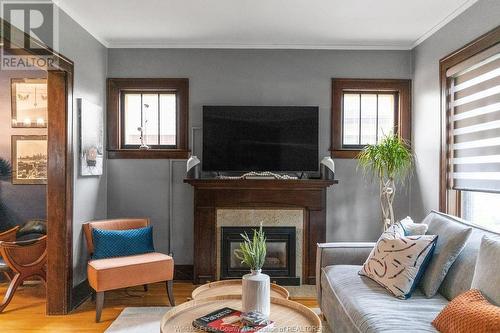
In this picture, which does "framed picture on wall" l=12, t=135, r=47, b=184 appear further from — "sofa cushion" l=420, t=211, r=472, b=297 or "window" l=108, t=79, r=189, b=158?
"sofa cushion" l=420, t=211, r=472, b=297

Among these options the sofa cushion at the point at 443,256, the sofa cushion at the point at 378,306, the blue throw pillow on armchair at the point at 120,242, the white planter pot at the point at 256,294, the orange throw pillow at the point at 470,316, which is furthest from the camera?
the blue throw pillow on armchair at the point at 120,242

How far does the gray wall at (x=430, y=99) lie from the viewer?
331 cm

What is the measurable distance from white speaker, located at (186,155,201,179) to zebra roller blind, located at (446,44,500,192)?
246cm

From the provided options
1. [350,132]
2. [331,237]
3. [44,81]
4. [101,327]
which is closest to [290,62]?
[350,132]

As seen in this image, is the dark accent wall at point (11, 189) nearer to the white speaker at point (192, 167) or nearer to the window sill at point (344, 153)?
the white speaker at point (192, 167)

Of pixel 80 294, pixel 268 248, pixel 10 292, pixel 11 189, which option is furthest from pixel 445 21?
pixel 11 189

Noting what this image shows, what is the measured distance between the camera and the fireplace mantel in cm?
419

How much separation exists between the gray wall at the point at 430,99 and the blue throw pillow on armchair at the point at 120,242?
9.32ft

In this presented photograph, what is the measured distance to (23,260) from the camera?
359 centimetres

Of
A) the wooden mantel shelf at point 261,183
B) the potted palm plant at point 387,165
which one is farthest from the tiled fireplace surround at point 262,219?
the potted palm plant at point 387,165

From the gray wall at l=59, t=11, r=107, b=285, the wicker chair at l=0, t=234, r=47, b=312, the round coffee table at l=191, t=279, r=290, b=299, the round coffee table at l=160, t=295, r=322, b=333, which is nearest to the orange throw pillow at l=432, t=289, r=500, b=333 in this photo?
the round coffee table at l=160, t=295, r=322, b=333

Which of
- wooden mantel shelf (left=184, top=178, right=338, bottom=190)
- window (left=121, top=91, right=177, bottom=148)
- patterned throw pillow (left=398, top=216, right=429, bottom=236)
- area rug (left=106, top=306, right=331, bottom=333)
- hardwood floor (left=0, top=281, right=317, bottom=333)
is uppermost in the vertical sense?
window (left=121, top=91, right=177, bottom=148)

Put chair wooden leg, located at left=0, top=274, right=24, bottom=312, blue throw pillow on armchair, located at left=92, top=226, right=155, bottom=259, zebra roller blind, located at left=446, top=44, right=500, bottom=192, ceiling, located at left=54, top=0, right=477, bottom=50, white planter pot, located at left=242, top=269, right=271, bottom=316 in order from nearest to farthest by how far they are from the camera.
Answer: white planter pot, located at left=242, top=269, right=271, bottom=316 < zebra roller blind, located at left=446, top=44, right=500, bottom=192 < ceiling, located at left=54, top=0, right=477, bottom=50 < chair wooden leg, located at left=0, top=274, right=24, bottom=312 < blue throw pillow on armchair, located at left=92, top=226, right=155, bottom=259

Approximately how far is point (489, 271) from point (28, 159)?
4426mm
